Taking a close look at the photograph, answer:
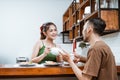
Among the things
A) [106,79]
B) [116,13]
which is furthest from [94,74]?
[116,13]

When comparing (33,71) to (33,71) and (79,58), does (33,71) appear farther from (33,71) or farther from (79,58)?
(79,58)

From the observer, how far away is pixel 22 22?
21.4 ft

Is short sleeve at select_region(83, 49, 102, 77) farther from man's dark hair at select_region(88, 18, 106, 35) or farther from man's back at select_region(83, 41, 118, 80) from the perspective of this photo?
man's dark hair at select_region(88, 18, 106, 35)

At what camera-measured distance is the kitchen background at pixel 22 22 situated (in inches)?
251

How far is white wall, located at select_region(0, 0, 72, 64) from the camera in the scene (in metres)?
6.38

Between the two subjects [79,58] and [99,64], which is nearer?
[99,64]

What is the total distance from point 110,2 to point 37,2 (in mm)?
4169

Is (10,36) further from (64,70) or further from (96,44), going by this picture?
(96,44)

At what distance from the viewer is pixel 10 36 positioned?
6402mm

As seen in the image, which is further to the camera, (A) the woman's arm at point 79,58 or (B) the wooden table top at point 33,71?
(A) the woman's arm at point 79,58

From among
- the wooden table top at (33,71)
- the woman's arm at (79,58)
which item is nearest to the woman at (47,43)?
the woman's arm at (79,58)

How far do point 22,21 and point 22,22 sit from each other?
0.11 ft

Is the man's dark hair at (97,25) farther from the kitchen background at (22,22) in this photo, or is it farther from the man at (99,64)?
the kitchen background at (22,22)

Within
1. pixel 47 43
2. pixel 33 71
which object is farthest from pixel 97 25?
pixel 47 43
